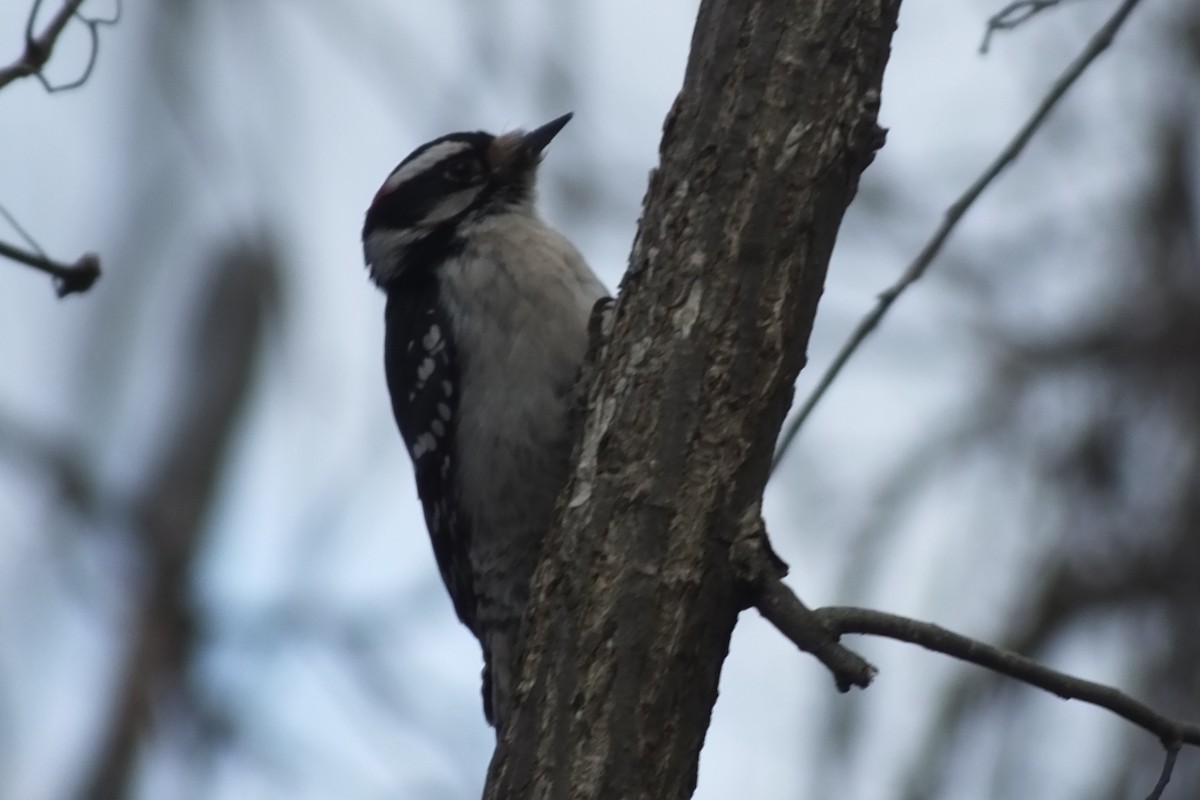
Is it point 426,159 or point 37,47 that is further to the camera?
point 426,159

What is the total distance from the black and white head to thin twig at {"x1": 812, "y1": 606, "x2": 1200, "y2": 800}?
2822 mm

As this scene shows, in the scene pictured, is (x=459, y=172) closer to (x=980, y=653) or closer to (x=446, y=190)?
(x=446, y=190)

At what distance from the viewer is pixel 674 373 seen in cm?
311

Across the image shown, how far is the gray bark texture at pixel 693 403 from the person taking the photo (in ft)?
9.61

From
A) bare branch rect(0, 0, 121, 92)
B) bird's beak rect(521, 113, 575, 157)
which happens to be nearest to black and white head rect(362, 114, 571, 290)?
bird's beak rect(521, 113, 575, 157)

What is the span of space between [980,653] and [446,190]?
3.20 meters

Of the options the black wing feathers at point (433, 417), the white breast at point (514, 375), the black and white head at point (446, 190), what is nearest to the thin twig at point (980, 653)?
the white breast at point (514, 375)

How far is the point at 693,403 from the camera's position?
3076 mm

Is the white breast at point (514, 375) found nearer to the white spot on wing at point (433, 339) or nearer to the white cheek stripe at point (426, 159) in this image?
the white spot on wing at point (433, 339)

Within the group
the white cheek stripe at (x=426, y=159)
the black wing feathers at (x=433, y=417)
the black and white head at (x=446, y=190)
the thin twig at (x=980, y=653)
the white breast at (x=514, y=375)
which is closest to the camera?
the thin twig at (x=980, y=653)

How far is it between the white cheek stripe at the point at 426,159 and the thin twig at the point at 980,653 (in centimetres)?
309

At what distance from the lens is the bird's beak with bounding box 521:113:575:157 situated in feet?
18.2

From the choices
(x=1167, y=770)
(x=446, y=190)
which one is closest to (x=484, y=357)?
(x=446, y=190)

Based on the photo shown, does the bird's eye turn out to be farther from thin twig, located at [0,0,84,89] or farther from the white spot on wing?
thin twig, located at [0,0,84,89]
